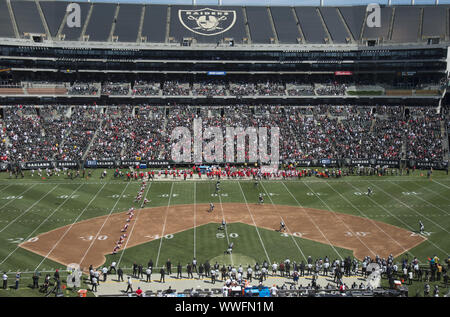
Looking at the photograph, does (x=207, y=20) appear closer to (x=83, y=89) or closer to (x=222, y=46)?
(x=222, y=46)

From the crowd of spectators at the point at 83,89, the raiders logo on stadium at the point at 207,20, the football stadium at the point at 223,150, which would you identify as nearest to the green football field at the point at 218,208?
the football stadium at the point at 223,150

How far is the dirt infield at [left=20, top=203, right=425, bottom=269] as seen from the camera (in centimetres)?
3059

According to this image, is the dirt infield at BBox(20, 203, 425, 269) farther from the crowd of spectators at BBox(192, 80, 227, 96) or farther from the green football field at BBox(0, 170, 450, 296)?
the crowd of spectators at BBox(192, 80, 227, 96)

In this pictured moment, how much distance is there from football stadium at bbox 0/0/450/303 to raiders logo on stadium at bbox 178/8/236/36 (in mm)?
412

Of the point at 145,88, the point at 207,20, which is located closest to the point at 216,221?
the point at 145,88

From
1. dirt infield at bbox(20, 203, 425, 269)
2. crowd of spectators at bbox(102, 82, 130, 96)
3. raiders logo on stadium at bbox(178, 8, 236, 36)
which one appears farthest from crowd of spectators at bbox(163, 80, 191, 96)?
dirt infield at bbox(20, 203, 425, 269)

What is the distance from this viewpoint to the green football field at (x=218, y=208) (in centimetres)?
3001

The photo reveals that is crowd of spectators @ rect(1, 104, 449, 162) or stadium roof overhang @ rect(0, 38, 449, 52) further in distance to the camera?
stadium roof overhang @ rect(0, 38, 449, 52)

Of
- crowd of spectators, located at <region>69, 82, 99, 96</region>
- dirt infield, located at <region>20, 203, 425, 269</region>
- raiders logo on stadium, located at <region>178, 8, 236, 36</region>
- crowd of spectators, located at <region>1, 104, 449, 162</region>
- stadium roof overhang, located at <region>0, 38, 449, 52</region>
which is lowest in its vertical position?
dirt infield, located at <region>20, 203, 425, 269</region>

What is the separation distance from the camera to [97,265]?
2817cm

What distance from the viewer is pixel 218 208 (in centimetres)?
3956

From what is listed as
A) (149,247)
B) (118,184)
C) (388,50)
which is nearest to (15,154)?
(118,184)

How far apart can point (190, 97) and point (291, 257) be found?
137 feet

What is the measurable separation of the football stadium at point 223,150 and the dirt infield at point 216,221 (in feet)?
0.62
